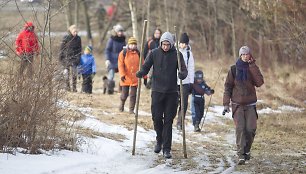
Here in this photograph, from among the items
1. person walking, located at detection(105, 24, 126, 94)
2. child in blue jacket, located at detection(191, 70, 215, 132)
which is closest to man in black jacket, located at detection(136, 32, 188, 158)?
child in blue jacket, located at detection(191, 70, 215, 132)

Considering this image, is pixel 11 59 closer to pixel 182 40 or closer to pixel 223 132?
pixel 182 40

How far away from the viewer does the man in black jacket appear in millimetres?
10359

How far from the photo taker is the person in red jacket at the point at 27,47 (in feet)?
31.4

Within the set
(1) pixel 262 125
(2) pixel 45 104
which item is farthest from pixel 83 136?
(1) pixel 262 125

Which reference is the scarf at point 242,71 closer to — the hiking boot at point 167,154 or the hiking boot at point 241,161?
the hiking boot at point 241,161

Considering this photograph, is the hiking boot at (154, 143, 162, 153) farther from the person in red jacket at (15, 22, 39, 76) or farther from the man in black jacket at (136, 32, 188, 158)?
the person in red jacket at (15, 22, 39, 76)

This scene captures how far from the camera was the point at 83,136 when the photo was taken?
10.8 metres

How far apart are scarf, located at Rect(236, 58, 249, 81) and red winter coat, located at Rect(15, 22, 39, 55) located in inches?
131

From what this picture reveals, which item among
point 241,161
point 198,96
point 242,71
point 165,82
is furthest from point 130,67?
point 241,161

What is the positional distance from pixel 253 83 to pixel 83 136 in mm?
3058

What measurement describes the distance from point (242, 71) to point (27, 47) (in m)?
3.60

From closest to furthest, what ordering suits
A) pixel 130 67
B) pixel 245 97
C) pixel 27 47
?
pixel 27 47 → pixel 245 97 → pixel 130 67

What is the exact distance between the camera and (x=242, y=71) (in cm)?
1035

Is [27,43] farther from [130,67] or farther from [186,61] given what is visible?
[130,67]
